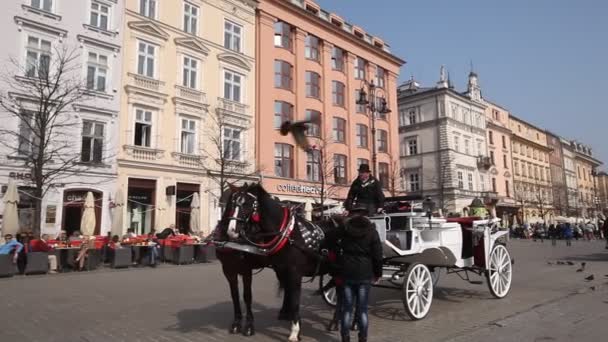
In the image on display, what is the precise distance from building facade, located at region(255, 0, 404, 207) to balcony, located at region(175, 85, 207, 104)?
4.59m

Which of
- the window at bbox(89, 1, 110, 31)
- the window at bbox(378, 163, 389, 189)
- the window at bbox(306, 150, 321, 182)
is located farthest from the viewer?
the window at bbox(378, 163, 389, 189)

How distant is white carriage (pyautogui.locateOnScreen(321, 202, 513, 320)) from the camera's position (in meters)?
7.27

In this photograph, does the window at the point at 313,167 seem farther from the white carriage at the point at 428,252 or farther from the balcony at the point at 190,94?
the white carriage at the point at 428,252

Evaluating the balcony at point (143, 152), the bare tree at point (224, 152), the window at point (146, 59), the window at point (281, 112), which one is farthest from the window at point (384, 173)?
the window at point (146, 59)

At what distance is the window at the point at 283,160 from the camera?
3231 cm

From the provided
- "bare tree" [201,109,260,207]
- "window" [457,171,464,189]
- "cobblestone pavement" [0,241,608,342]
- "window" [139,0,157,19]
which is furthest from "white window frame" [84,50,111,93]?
"window" [457,171,464,189]

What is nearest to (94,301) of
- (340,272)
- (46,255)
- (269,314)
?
(269,314)

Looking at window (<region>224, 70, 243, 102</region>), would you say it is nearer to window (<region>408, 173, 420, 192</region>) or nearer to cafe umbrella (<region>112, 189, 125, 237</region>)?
cafe umbrella (<region>112, 189, 125, 237</region>)

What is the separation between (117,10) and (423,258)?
22.7 meters

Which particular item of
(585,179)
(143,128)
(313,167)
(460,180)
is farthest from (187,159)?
Result: (585,179)

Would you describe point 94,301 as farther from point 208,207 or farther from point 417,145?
point 417,145

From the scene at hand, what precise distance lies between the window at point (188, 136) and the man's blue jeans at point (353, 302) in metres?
22.6

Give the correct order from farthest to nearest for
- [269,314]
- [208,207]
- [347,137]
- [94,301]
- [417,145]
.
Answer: [417,145]
[347,137]
[208,207]
[94,301]
[269,314]

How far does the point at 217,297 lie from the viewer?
388 inches
